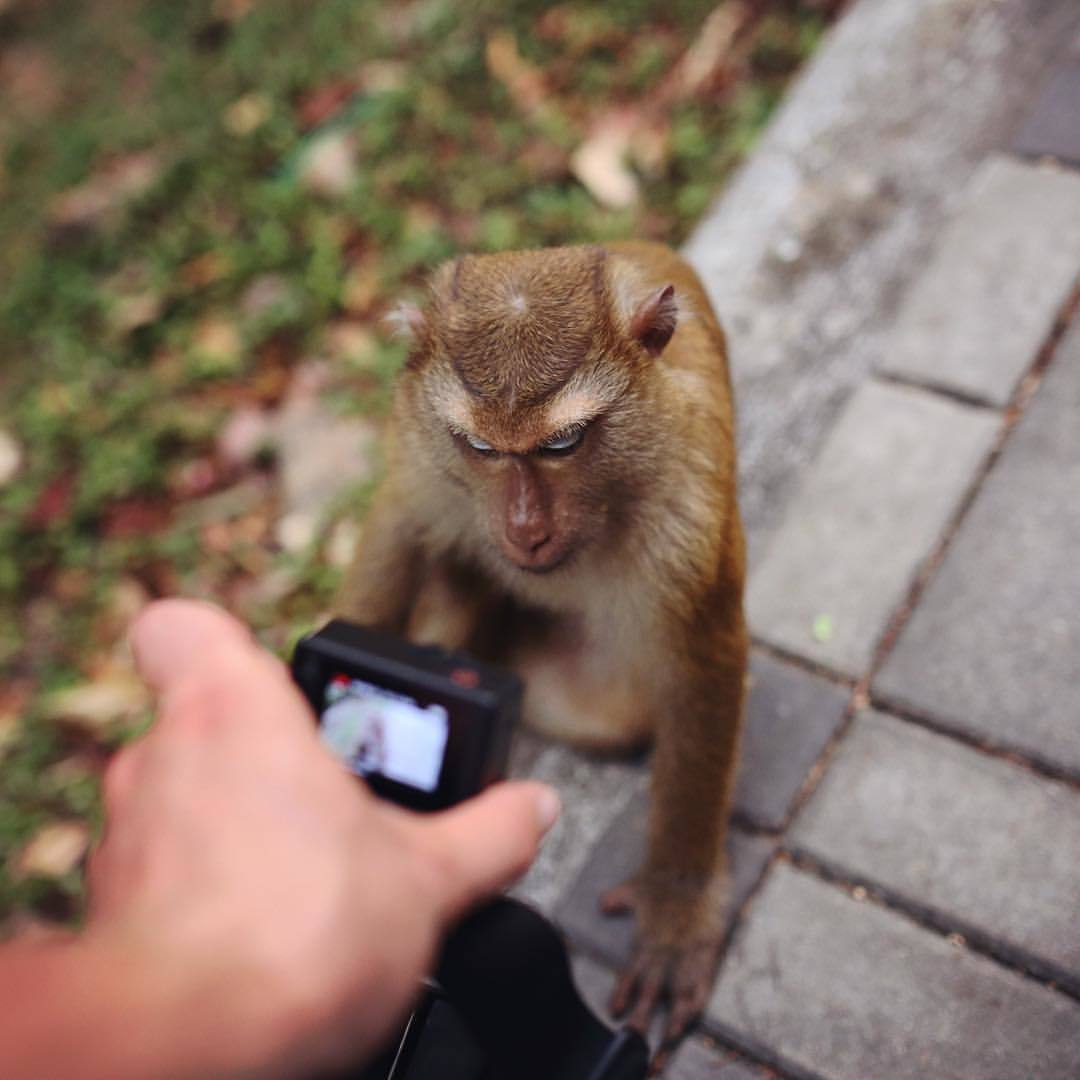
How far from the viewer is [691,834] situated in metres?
2.17

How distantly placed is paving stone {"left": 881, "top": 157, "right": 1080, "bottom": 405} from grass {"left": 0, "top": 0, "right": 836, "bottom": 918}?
0.95 meters

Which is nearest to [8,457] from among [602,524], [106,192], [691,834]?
[106,192]

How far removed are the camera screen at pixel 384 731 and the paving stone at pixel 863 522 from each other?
4.13ft

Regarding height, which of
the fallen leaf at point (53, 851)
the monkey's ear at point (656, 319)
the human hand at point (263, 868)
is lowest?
the fallen leaf at point (53, 851)

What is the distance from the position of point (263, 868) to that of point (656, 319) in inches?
49.8

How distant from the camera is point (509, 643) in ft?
8.29

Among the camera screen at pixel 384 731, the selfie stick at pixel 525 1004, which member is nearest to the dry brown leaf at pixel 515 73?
the camera screen at pixel 384 731

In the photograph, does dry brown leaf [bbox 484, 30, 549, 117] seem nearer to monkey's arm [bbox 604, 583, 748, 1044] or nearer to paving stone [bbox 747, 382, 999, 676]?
paving stone [bbox 747, 382, 999, 676]

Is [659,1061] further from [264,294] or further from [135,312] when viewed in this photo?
[135,312]

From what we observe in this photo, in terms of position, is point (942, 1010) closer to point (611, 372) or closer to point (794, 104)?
point (611, 372)

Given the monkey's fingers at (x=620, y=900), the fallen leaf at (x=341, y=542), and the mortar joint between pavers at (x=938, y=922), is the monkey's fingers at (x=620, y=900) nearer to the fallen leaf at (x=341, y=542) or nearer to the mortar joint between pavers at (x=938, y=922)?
the mortar joint between pavers at (x=938, y=922)

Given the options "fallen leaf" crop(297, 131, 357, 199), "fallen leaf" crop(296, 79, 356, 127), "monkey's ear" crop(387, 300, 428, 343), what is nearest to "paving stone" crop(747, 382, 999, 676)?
"monkey's ear" crop(387, 300, 428, 343)

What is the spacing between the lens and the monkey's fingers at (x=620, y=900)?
2.29m

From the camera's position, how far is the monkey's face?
1.81m
